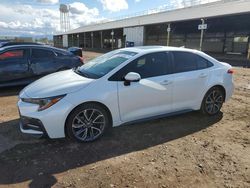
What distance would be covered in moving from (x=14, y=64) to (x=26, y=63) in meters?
0.36

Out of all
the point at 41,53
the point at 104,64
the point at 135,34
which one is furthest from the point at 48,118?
the point at 135,34

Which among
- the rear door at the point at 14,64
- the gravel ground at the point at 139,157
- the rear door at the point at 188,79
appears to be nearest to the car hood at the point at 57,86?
the gravel ground at the point at 139,157

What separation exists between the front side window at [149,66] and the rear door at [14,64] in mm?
4633

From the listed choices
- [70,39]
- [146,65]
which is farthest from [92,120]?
[70,39]

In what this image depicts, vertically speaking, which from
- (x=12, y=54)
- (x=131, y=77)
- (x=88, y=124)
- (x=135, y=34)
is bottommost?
(x=88, y=124)

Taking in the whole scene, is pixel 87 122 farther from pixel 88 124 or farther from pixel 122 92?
pixel 122 92

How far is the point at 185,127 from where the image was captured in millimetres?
4848

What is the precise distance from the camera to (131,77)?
4.09 meters

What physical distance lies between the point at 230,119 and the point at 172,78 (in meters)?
1.82

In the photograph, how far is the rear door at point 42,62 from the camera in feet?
25.5

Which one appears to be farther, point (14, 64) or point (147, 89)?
point (14, 64)

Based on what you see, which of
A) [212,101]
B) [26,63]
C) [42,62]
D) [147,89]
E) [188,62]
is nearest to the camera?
[147,89]

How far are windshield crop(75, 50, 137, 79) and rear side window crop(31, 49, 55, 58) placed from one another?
358cm

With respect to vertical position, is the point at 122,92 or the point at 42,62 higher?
the point at 42,62
